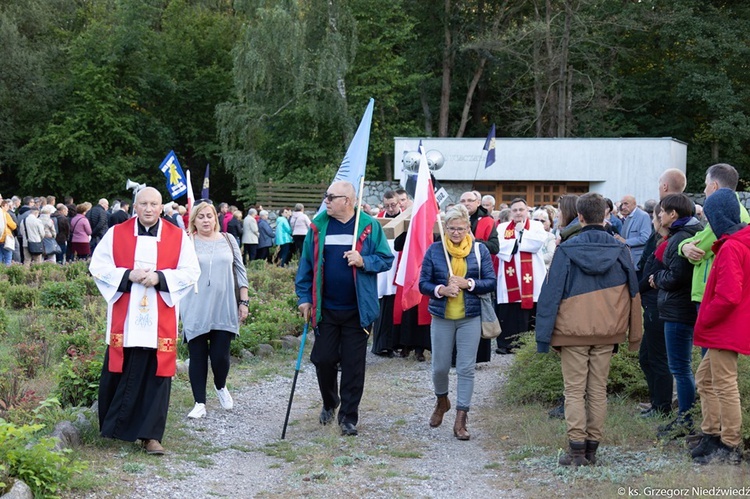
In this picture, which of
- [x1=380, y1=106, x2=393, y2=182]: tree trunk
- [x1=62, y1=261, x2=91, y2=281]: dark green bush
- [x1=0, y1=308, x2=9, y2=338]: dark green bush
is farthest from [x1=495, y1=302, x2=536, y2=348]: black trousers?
[x1=380, y1=106, x2=393, y2=182]: tree trunk

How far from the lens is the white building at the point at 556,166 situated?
31.5 m

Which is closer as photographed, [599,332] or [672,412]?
[599,332]

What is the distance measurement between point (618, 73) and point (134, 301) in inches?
1492

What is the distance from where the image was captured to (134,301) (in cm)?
669

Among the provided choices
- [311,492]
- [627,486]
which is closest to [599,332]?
[627,486]

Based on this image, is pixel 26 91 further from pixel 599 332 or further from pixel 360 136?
pixel 599 332

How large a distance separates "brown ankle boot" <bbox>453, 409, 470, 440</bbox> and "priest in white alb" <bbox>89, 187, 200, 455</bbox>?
7.39 ft

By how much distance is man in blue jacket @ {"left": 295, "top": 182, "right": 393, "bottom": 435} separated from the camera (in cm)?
747

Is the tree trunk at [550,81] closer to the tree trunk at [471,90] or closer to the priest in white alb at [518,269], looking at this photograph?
the tree trunk at [471,90]

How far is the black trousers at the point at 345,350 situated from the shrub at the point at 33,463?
2592mm

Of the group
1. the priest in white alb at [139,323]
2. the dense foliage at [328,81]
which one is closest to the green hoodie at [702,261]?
the priest in white alb at [139,323]

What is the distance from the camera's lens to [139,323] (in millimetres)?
Answer: 6668

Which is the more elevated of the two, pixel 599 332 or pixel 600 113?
pixel 600 113

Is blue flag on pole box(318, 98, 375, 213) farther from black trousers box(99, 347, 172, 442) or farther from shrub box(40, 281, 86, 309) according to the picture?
shrub box(40, 281, 86, 309)
